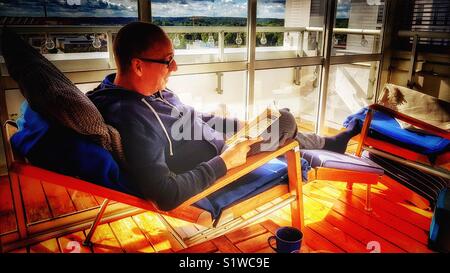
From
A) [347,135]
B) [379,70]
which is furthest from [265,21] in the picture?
[347,135]

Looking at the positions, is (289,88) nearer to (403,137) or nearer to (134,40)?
(403,137)

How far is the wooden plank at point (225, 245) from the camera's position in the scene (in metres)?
1.85

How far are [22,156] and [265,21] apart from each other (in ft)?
23.2

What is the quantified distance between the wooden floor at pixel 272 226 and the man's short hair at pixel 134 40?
1.03m

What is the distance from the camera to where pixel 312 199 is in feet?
7.94

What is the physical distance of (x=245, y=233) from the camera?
2.02m

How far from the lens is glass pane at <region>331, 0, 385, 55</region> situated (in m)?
3.66

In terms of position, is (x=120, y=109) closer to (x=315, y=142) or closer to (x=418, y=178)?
(x=315, y=142)

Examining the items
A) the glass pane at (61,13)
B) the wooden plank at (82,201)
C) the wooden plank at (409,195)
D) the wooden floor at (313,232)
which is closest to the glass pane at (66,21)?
the glass pane at (61,13)

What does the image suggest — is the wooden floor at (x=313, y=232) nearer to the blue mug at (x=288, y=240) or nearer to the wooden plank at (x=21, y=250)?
the wooden plank at (x=21, y=250)

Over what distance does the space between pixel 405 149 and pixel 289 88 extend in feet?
14.2

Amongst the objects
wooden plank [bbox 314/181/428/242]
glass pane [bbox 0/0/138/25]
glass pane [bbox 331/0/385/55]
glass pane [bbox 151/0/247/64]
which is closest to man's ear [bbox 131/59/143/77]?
wooden plank [bbox 314/181/428/242]

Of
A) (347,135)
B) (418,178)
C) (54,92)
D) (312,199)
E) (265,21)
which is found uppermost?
(265,21)

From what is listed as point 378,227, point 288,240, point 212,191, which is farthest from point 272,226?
point 212,191
